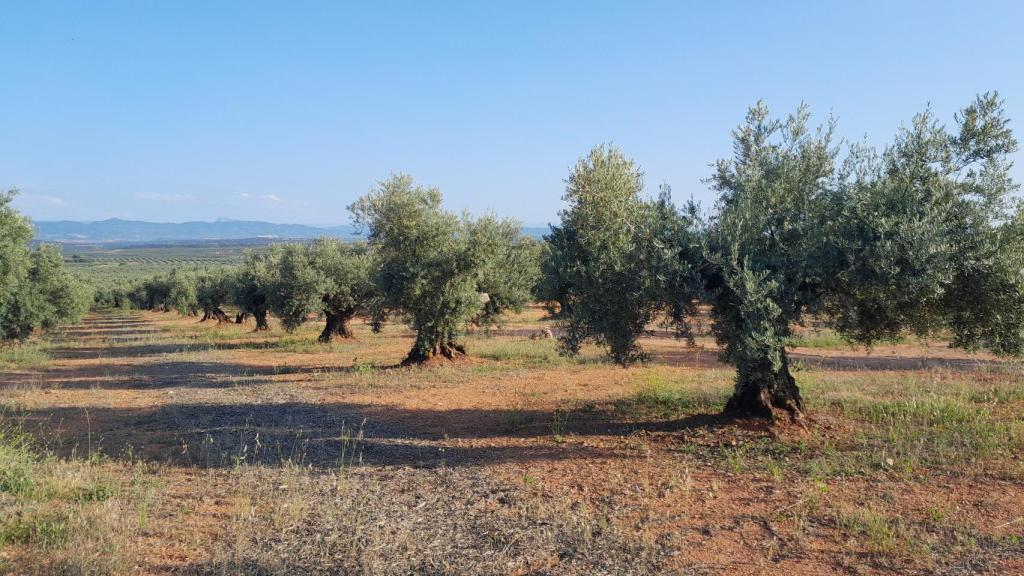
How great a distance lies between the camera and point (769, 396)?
12.2 m

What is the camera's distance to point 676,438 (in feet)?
39.5

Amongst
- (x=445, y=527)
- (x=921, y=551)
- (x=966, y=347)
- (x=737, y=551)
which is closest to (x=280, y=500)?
(x=445, y=527)

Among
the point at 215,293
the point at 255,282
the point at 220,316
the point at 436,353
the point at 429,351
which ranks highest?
the point at 255,282

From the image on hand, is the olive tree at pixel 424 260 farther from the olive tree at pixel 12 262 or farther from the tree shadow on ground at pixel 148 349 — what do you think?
the olive tree at pixel 12 262

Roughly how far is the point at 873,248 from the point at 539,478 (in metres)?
6.52

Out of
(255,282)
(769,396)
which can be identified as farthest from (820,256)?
(255,282)

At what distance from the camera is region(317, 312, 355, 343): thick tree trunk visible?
36500mm

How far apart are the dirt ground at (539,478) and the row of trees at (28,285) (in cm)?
1085

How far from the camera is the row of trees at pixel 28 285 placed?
89.9 ft

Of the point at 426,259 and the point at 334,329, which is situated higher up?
the point at 426,259

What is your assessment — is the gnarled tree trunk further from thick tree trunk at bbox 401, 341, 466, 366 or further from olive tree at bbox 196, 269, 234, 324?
olive tree at bbox 196, 269, 234, 324

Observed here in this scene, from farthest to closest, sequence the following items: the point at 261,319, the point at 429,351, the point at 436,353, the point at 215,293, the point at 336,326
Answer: the point at 215,293 < the point at 261,319 < the point at 336,326 < the point at 436,353 < the point at 429,351

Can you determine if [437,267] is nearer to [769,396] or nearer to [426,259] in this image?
[426,259]

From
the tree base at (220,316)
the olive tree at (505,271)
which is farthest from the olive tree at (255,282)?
the olive tree at (505,271)
